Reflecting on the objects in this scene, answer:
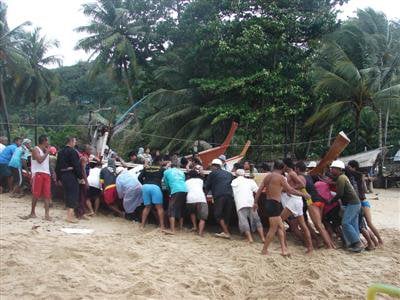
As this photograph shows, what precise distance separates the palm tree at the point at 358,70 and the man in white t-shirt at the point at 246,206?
39.0 feet

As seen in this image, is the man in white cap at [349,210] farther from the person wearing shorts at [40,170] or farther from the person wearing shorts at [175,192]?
the person wearing shorts at [40,170]

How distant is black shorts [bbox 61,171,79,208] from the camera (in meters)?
8.28

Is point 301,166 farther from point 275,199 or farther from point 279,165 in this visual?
point 275,199

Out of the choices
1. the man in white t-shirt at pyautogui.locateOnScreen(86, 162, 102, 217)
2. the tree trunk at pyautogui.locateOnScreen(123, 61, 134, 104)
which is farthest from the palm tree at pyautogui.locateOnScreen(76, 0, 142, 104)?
the man in white t-shirt at pyautogui.locateOnScreen(86, 162, 102, 217)

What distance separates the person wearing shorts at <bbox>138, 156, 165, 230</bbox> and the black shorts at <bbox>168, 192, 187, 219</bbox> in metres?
0.17

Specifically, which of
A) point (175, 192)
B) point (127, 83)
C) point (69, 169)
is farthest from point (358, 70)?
point (69, 169)

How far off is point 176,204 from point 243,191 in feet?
4.14

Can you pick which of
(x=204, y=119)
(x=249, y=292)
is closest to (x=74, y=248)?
(x=249, y=292)

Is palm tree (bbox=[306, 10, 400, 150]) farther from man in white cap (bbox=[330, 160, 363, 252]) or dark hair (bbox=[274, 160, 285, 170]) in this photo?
dark hair (bbox=[274, 160, 285, 170])

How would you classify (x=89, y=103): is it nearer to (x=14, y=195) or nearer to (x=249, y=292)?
(x=14, y=195)

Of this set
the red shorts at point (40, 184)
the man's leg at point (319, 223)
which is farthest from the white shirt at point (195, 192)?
the red shorts at point (40, 184)

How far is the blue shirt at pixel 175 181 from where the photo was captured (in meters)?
8.39

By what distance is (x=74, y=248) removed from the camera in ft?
20.6

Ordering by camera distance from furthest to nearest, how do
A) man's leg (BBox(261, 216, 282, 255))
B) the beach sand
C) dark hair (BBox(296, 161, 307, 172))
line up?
1. dark hair (BBox(296, 161, 307, 172))
2. man's leg (BBox(261, 216, 282, 255))
3. the beach sand
